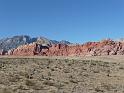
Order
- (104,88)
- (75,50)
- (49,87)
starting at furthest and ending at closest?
(75,50) → (104,88) → (49,87)

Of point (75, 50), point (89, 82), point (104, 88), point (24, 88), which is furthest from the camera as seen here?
point (75, 50)

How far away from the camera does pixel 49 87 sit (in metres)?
25.4

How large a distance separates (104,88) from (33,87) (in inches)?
233

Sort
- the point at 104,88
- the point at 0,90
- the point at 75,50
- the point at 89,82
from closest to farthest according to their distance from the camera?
the point at 0,90, the point at 104,88, the point at 89,82, the point at 75,50

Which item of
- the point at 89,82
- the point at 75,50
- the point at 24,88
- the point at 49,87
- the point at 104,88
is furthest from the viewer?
the point at 75,50

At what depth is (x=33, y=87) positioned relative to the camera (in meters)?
24.7

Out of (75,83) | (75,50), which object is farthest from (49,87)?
(75,50)

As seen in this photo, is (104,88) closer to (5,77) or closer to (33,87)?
(33,87)

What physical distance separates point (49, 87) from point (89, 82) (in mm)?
5874

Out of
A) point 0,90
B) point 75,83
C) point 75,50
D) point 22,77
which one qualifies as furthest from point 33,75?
point 75,50

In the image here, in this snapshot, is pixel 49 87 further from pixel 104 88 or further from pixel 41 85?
pixel 104 88

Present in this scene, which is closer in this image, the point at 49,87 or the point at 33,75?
the point at 49,87

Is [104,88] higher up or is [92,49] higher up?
A: [92,49]

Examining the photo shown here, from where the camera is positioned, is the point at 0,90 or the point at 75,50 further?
the point at 75,50
